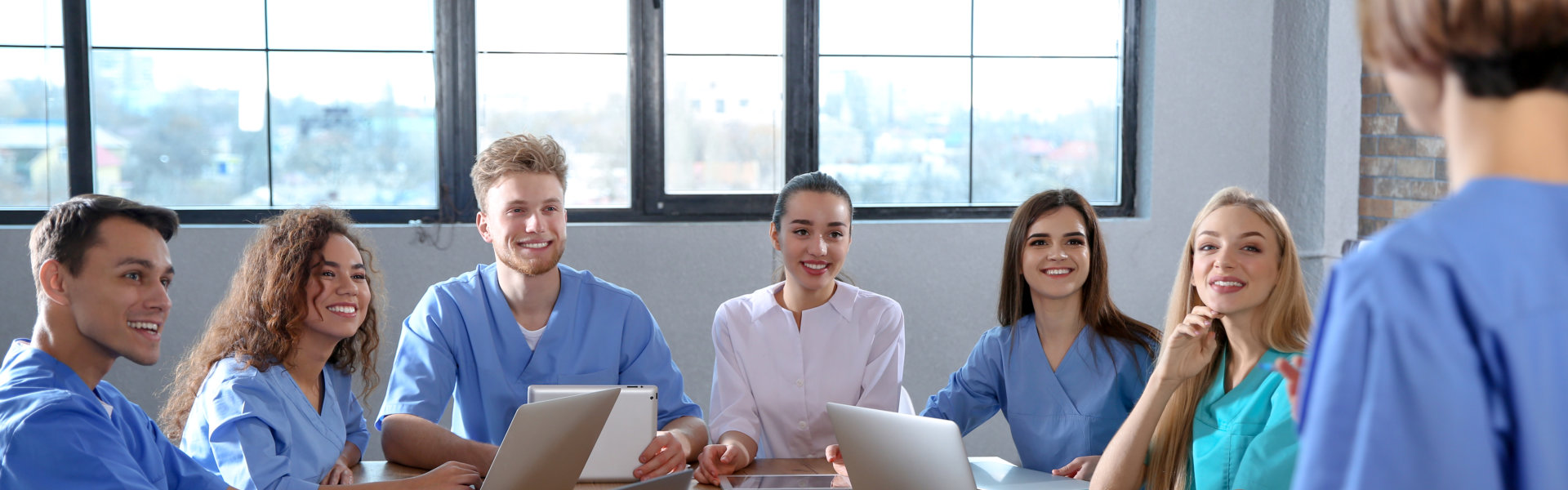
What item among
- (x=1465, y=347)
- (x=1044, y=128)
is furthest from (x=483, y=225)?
(x=1465, y=347)

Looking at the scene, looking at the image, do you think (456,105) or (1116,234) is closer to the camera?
(456,105)

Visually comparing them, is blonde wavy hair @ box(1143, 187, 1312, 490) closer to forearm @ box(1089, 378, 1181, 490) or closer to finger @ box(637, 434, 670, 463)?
forearm @ box(1089, 378, 1181, 490)

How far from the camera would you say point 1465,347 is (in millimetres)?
602

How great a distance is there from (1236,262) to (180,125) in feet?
9.40

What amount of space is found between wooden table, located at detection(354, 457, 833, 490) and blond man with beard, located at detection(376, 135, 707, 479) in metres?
0.15

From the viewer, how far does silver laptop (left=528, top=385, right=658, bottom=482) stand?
1.87 metres

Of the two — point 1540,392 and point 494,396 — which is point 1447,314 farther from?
point 494,396

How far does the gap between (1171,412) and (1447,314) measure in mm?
1239

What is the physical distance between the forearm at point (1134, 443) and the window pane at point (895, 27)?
1896 millimetres

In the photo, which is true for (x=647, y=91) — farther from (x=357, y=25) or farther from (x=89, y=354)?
(x=89, y=354)

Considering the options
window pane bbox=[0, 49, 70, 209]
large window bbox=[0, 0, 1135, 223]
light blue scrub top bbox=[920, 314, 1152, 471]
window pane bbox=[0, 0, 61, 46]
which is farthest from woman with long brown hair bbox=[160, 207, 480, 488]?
window pane bbox=[0, 0, 61, 46]

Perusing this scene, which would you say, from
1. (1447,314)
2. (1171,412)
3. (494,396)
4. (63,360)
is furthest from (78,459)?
(1171,412)

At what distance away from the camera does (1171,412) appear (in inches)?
70.5

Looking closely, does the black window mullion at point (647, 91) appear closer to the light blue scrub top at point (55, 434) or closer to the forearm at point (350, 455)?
the forearm at point (350, 455)
